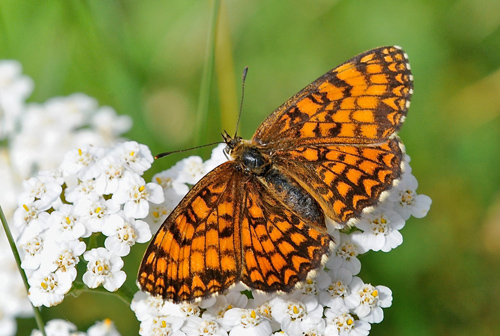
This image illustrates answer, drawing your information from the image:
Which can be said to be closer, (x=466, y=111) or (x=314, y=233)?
(x=314, y=233)

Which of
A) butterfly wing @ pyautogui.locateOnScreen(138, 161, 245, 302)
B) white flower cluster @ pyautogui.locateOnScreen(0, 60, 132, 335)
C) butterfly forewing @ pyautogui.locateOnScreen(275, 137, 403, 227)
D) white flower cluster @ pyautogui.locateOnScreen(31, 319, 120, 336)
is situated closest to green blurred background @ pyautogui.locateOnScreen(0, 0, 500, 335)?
white flower cluster @ pyautogui.locateOnScreen(0, 60, 132, 335)

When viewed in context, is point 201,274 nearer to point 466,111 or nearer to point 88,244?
point 88,244

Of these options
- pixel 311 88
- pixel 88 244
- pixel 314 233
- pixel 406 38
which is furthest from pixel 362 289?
pixel 406 38

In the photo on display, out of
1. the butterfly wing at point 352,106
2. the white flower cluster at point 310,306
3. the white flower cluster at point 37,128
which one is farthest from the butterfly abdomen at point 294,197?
the white flower cluster at point 37,128

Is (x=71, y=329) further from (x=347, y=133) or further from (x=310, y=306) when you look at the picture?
(x=347, y=133)

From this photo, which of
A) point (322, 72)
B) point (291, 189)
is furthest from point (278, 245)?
point (322, 72)

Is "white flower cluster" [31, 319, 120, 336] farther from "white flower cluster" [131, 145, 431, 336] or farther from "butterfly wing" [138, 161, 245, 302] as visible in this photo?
"butterfly wing" [138, 161, 245, 302]
